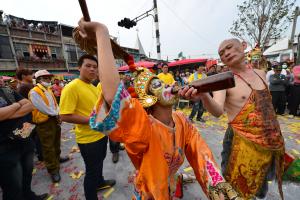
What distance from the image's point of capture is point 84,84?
221 centimetres

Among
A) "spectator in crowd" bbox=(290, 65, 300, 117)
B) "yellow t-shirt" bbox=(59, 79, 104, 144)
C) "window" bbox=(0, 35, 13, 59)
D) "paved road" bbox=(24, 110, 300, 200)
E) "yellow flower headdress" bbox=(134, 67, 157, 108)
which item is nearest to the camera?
"yellow flower headdress" bbox=(134, 67, 157, 108)

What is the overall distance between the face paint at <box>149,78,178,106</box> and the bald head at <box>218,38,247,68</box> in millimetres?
1054

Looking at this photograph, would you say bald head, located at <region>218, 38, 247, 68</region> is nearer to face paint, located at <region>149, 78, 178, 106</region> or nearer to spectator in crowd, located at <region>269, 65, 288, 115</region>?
face paint, located at <region>149, 78, 178, 106</region>

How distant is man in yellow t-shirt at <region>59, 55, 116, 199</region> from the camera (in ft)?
6.67

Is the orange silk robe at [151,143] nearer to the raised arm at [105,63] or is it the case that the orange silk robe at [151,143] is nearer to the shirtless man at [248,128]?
the raised arm at [105,63]

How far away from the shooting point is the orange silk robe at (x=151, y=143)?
889 millimetres

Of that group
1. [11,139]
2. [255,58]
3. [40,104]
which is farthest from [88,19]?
[255,58]

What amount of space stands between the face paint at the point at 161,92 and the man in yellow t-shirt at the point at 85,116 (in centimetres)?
125

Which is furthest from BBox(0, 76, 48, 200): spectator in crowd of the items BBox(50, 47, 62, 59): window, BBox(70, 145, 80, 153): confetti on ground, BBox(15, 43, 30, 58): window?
BBox(50, 47, 62, 59): window

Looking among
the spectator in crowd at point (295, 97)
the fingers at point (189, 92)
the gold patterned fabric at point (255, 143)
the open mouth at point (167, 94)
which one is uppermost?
the fingers at point (189, 92)

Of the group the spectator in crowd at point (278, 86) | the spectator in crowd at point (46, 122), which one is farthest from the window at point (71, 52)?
the spectator in crowd at point (278, 86)

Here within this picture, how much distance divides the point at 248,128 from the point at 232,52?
832 millimetres

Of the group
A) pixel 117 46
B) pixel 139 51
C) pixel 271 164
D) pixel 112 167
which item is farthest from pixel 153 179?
pixel 139 51

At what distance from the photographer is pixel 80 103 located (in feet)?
6.96
